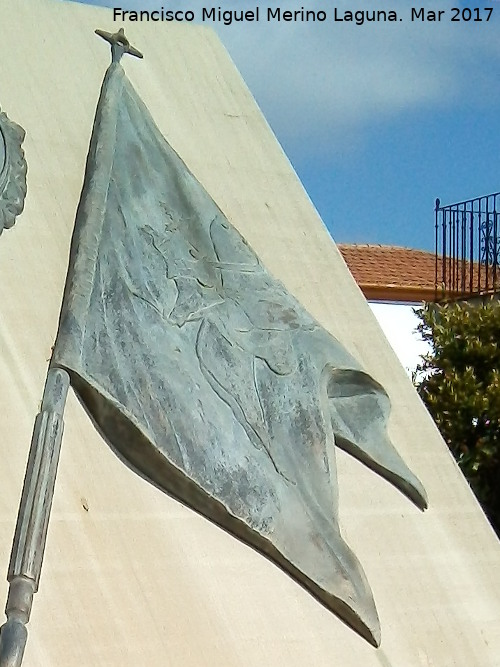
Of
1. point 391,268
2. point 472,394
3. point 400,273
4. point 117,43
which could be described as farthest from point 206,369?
point 391,268

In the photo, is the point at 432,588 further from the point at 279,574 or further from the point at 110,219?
the point at 110,219

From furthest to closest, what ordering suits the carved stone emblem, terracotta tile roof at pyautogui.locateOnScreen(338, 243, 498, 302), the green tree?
terracotta tile roof at pyautogui.locateOnScreen(338, 243, 498, 302), the green tree, the carved stone emblem

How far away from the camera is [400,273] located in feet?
34.6

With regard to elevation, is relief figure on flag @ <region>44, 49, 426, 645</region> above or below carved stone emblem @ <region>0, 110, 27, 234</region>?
below

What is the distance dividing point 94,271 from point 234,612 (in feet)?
3.40

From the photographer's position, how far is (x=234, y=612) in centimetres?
275

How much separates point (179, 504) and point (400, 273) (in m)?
7.94

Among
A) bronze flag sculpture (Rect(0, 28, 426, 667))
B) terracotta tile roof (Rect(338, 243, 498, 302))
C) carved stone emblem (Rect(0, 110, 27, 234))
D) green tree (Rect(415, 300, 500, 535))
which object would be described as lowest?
bronze flag sculpture (Rect(0, 28, 426, 667))

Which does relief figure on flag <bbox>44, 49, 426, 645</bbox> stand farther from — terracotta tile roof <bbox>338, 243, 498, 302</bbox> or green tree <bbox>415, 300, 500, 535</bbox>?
terracotta tile roof <bbox>338, 243, 498, 302</bbox>

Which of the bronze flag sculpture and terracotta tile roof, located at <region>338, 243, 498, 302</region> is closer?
the bronze flag sculpture

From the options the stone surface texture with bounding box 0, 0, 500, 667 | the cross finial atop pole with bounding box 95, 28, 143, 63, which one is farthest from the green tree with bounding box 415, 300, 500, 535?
the cross finial atop pole with bounding box 95, 28, 143, 63

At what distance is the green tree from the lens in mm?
5785

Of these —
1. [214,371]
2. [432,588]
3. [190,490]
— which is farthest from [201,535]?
[432,588]

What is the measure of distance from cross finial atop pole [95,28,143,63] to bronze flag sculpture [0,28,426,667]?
0.11m
